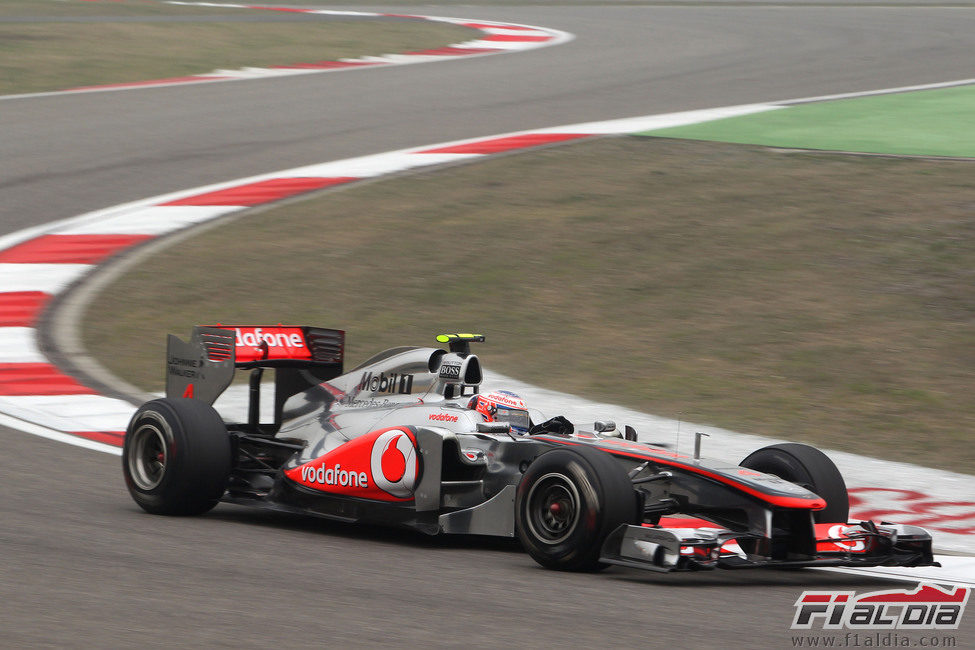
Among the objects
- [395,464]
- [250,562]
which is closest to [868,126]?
[395,464]

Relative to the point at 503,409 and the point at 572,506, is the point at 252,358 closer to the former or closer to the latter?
the point at 503,409

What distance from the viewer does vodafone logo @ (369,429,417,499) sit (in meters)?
6.97

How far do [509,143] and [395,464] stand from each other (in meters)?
11.9

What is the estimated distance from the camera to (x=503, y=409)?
23.9 ft

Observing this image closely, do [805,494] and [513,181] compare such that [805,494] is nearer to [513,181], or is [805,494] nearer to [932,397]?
[932,397]

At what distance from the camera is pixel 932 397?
10.1m

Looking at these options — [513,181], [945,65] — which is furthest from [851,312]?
[945,65]

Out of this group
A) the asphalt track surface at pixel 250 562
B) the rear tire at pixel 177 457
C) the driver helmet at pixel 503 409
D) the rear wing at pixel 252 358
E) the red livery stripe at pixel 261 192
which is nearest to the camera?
the asphalt track surface at pixel 250 562

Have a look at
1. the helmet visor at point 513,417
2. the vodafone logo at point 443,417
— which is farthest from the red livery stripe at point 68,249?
the helmet visor at point 513,417

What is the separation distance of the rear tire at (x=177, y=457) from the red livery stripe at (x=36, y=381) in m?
3.06

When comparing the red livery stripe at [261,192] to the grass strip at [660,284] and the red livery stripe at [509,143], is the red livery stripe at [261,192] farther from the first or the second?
the red livery stripe at [509,143]

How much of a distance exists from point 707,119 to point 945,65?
6.83 meters

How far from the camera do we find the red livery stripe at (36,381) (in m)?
10.5
